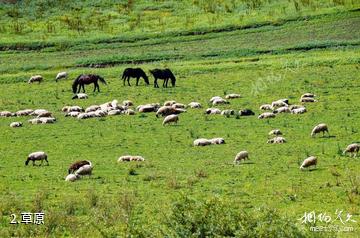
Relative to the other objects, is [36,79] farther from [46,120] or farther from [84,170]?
[84,170]

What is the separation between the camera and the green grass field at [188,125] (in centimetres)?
1725

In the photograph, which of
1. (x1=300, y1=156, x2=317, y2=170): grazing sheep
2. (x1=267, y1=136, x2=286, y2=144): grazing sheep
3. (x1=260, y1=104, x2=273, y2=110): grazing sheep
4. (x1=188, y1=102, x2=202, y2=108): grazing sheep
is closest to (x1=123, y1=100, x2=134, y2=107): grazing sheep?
(x1=188, y1=102, x2=202, y2=108): grazing sheep

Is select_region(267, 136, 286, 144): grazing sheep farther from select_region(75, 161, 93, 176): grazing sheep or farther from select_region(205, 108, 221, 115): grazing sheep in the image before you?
select_region(75, 161, 93, 176): grazing sheep

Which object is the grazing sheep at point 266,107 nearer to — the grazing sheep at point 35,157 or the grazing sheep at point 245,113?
the grazing sheep at point 245,113

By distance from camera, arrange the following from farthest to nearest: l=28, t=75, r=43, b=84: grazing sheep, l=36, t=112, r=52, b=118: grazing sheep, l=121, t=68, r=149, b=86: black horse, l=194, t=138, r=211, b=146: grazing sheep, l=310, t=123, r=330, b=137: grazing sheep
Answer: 1. l=28, t=75, r=43, b=84: grazing sheep
2. l=121, t=68, r=149, b=86: black horse
3. l=36, t=112, r=52, b=118: grazing sheep
4. l=310, t=123, r=330, b=137: grazing sheep
5. l=194, t=138, r=211, b=146: grazing sheep

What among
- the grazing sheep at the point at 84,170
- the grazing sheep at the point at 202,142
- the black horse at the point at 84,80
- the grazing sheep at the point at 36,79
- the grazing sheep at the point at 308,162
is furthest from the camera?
the grazing sheep at the point at 36,79

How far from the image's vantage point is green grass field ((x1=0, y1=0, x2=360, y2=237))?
17.2m

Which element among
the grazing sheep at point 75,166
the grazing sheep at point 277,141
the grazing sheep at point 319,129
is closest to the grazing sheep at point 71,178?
the grazing sheep at point 75,166

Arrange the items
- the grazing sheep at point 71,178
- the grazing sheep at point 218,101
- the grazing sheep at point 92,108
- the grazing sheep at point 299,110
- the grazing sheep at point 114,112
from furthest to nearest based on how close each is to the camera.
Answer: the grazing sheep at point 218,101 < the grazing sheep at point 92,108 < the grazing sheep at point 114,112 < the grazing sheep at point 299,110 < the grazing sheep at point 71,178

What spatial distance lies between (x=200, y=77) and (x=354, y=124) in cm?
1635

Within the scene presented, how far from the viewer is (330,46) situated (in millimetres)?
51906

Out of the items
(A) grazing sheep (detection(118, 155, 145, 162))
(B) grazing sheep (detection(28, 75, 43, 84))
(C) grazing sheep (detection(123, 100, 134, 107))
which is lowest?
(B) grazing sheep (detection(28, 75, 43, 84))

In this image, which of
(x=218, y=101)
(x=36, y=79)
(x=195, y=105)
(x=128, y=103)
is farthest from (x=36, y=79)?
(x=218, y=101)

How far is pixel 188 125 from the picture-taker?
32.3 meters
